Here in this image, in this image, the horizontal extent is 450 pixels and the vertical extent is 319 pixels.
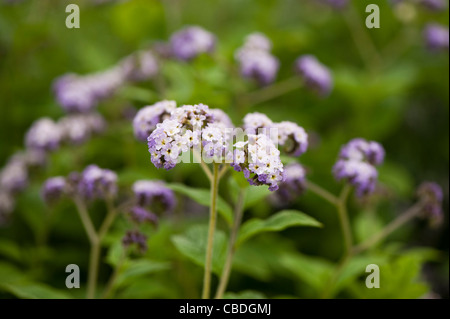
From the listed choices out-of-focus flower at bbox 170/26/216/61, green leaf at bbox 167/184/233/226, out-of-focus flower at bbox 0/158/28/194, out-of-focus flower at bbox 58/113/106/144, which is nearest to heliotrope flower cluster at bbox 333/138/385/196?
green leaf at bbox 167/184/233/226

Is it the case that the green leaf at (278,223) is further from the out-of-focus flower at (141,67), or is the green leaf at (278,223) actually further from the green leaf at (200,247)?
the out-of-focus flower at (141,67)

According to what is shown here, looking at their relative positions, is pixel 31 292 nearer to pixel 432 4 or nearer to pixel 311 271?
pixel 311 271

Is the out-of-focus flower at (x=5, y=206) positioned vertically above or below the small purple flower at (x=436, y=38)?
below

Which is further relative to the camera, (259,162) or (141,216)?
(141,216)

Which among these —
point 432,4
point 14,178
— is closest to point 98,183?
point 14,178

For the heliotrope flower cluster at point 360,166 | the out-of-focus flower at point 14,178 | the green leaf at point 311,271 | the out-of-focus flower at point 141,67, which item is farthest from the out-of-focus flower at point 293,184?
the out-of-focus flower at point 14,178

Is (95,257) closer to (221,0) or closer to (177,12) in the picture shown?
(177,12)

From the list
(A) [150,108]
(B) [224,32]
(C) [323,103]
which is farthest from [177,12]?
(A) [150,108]
